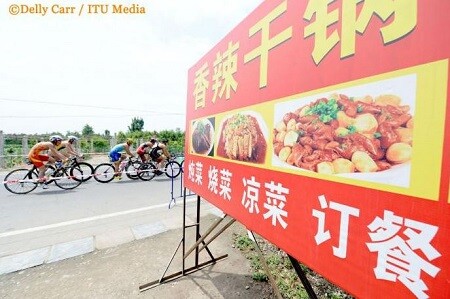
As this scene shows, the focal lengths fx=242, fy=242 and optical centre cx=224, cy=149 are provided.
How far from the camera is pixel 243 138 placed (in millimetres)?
1989

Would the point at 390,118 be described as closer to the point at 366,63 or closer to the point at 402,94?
the point at 402,94

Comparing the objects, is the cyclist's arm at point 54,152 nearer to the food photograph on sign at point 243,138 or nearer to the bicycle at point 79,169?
the bicycle at point 79,169

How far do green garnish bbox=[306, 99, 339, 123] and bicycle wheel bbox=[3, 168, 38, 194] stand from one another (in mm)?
9415

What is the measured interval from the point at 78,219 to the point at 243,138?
17.6 ft

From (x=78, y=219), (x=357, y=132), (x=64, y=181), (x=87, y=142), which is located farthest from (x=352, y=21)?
(x=87, y=142)

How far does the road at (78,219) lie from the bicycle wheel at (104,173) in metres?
0.86

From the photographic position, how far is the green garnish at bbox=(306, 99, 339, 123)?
3.86 ft

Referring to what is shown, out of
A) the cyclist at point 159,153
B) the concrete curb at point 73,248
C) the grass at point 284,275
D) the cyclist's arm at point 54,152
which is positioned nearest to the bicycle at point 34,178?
the cyclist's arm at point 54,152

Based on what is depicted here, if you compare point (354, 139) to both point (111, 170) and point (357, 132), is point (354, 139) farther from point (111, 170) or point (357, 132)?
point (111, 170)

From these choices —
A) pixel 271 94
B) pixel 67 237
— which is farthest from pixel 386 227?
pixel 67 237

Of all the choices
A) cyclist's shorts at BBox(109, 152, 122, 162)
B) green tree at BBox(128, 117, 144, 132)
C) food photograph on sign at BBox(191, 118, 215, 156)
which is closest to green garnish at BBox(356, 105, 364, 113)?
food photograph on sign at BBox(191, 118, 215, 156)

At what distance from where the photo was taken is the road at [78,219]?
429 cm

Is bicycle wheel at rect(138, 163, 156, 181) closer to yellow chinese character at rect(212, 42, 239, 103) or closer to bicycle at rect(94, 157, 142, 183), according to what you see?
bicycle at rect(94, 157, 142, 183)

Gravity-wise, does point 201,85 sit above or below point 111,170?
above
